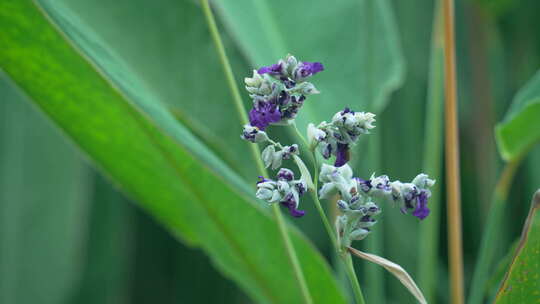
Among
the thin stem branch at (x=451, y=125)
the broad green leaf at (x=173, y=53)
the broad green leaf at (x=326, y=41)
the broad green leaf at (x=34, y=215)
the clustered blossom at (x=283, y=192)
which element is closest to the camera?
the clustered blossom at (x=283, y=192)

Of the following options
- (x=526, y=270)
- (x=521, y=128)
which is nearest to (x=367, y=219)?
(x=526, y=270)

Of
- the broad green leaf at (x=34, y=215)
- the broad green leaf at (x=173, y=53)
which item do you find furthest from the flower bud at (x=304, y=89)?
the broad green leaf at (x=34, y=215)

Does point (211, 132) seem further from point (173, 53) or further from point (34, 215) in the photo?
point (34, 215)

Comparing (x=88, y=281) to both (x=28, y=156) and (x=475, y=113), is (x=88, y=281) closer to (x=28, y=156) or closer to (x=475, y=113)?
(x=28, y=156)

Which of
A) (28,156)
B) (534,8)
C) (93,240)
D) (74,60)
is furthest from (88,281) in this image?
(534,8)

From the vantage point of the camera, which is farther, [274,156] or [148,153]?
[148,153]

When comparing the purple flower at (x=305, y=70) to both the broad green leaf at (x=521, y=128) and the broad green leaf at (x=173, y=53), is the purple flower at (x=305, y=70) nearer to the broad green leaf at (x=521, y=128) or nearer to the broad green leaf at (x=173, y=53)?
the broad green leaf at (x=521, y=128)

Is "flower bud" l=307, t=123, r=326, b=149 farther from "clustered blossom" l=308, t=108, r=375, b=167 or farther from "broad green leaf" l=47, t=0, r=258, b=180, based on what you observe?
"broad green leaf" l=47, t=0, r=258, b=180

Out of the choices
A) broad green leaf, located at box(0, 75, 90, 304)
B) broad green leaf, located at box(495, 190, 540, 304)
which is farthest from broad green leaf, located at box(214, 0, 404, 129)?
broad green leaf, located at box(0, 75, 90, 304)
